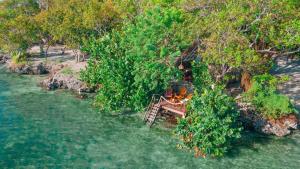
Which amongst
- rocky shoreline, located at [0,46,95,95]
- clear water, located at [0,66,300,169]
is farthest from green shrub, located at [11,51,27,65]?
clear water, located at [0,66,300,169]

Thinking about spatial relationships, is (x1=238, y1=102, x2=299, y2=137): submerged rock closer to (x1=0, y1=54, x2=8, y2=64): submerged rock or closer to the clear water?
the clear water

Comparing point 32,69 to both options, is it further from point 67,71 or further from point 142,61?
point 142,61

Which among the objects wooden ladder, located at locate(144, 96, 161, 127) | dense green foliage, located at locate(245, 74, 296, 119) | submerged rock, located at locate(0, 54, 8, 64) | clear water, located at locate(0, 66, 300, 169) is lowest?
clear water, located at locate(0, 66, 300, 169)

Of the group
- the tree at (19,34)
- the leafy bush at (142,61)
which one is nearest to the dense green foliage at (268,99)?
the leafy bush at (142,61)

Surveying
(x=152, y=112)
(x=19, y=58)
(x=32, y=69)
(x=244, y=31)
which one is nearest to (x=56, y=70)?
(x=32, y=69)

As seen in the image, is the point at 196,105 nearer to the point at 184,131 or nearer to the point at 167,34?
the point at 184,131

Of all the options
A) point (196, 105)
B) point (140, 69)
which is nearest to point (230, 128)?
point (196, 105)
